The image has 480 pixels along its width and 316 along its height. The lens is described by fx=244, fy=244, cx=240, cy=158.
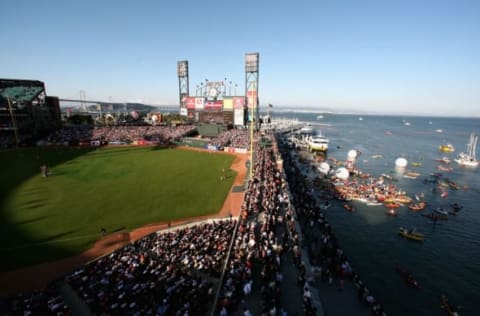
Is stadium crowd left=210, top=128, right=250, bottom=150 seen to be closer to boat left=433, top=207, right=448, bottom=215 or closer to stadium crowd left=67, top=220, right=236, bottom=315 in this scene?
boat left=433, top=207, right=448, bottom=215

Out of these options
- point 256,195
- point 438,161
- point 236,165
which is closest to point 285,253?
point 256,195

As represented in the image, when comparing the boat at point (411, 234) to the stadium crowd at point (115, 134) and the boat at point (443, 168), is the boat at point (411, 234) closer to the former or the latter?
the boat at point (443, 168)

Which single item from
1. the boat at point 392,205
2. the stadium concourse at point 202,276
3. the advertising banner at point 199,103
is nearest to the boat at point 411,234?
the boat at point 392,205

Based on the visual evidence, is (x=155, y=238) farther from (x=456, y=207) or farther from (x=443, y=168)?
(x=443, y=168)

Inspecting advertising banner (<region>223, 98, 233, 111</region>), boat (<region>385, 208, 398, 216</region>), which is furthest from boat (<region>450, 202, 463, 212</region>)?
advertising banner (<region>223, 98, 233, 111</region>)

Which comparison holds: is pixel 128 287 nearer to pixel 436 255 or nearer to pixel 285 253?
pixel 285 253

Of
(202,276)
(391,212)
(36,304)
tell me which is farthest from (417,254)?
(36,304)
